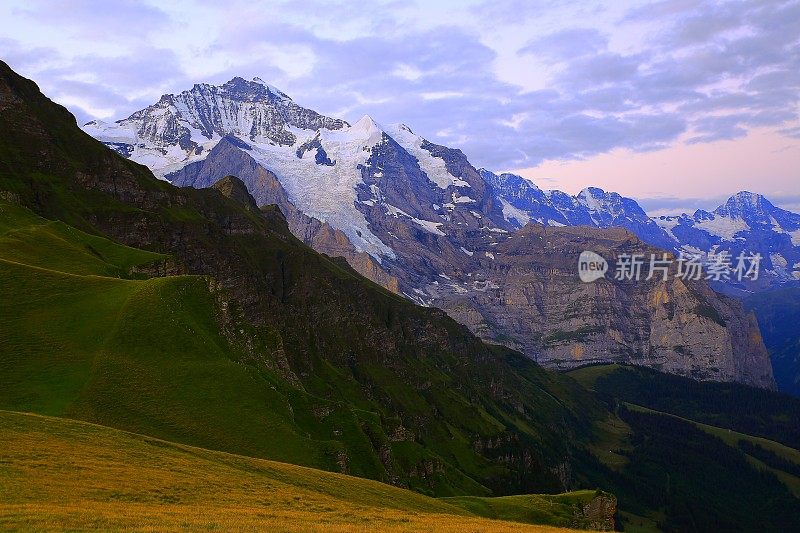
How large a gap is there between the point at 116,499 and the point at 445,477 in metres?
127

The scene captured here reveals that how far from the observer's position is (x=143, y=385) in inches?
3258

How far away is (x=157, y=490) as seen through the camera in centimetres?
5169

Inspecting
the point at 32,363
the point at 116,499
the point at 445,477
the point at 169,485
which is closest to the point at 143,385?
the point at 32,363

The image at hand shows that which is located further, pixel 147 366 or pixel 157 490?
pixel 147 366

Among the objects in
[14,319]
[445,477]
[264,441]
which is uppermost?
[14,319]

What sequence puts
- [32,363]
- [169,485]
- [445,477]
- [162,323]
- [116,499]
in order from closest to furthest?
1. [116,499]
2. [169,485]
3. [32,363]
4. [162,323]
5. [445,477]

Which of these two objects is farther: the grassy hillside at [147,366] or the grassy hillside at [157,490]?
the grassy hillside at [147,366]

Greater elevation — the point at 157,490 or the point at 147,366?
the point at 147,366

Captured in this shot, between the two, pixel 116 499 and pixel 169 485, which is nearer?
pixel 116 499

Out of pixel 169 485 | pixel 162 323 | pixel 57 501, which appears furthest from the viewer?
pixel 162 323

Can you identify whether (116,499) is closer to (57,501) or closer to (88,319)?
(57,501)

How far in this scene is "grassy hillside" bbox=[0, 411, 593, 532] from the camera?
4059 centimetres

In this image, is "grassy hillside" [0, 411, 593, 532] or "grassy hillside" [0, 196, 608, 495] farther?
"grassy hillside" [0, 196, 608, 495]

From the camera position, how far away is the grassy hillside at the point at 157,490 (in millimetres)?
40594
